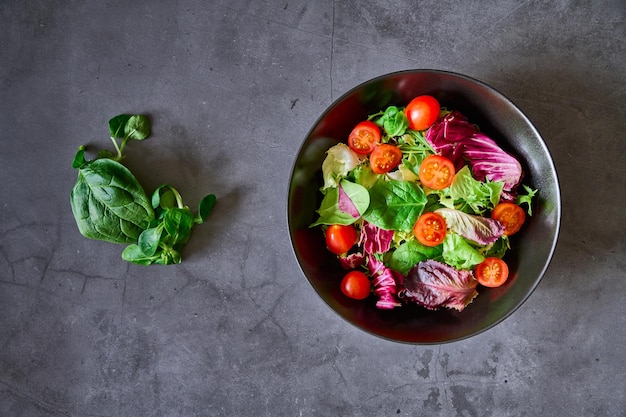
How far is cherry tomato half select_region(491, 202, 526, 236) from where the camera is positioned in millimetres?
1875

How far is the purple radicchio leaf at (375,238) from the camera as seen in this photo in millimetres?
1908

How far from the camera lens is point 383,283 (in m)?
1.93

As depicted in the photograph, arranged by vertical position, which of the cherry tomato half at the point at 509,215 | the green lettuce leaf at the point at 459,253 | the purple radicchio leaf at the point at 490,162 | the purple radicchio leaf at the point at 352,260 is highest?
the purple radicchio leaf at the point at 490,162

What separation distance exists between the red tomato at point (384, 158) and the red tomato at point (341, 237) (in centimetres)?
24

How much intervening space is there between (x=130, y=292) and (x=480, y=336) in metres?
1.48

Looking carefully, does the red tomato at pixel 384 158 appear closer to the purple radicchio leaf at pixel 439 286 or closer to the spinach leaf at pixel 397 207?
the spinach leaf at pixel 397 207

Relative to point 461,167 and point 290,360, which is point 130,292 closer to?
point 290,360

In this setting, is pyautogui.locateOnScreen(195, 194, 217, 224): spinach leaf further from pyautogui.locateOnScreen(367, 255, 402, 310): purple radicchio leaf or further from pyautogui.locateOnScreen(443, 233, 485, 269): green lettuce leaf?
pyautogui.locateOnScreen(443, 233, 485, 269): green lettuce leaf

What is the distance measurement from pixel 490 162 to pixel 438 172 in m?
0.21

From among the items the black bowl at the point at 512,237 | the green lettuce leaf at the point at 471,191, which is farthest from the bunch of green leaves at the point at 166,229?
the green lettuce leaf at the point at 471,191

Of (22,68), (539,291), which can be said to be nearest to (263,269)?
(539,291)

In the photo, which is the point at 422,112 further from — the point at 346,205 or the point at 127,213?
the point at 127,213

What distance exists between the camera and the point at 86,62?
218 cm

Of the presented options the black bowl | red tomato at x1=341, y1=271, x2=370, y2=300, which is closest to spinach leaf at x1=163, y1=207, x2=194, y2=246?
the black bowl
